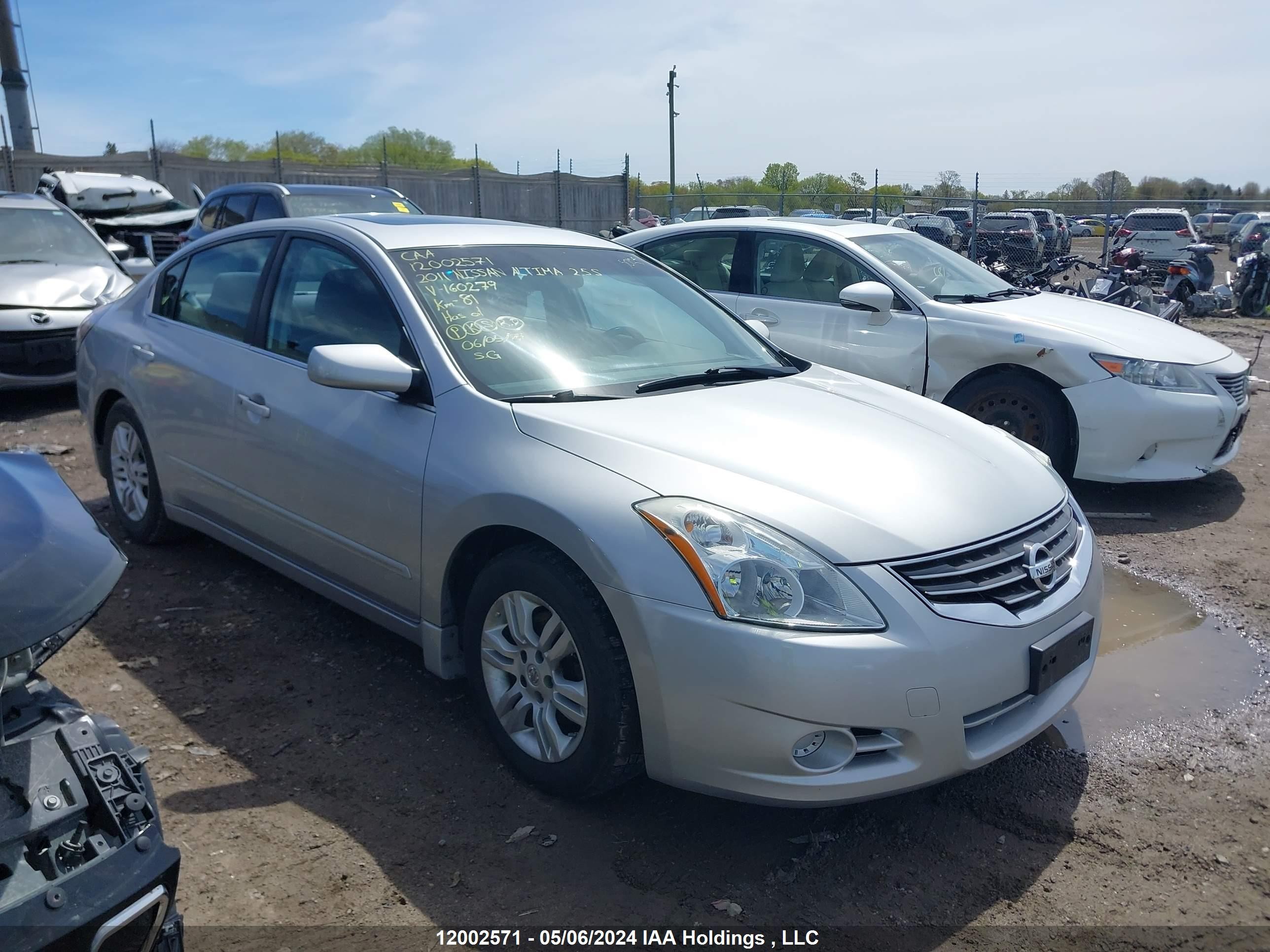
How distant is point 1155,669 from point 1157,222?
22980 millimetres

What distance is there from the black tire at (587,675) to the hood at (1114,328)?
4.29 m

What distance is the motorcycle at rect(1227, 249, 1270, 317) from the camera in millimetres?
15906

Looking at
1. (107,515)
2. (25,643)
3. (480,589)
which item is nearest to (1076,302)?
(480,589)

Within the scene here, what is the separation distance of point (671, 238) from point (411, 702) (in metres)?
4.62

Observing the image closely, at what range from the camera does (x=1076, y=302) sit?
684 centimetres

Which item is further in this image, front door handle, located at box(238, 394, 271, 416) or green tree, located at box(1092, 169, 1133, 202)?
green tree, located at box(1092, 169, 1133, 202)

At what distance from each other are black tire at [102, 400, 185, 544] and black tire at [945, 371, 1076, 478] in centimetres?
450

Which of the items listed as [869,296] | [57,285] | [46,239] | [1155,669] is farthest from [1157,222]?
[57,285]

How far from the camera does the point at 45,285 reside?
8.20 meters

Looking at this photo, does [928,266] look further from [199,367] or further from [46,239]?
[46,239]

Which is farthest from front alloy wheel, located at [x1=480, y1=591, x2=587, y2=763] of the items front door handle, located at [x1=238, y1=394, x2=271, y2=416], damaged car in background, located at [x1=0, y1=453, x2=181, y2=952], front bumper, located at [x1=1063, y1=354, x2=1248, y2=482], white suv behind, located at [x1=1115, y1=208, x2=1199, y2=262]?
white suv behind, located at [x1=1115, y1=208, x2=1199, y2=262]

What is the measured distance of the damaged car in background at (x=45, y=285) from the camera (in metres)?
7.73

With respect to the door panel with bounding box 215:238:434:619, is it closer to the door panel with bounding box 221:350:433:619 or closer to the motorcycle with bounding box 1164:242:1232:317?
the door panel with bounding box 221:350:433:619

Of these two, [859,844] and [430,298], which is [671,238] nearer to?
[430,298]
